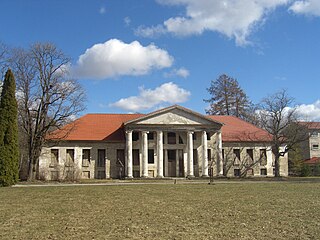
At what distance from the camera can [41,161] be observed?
43562 mm

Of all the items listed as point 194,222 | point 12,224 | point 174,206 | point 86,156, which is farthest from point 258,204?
point 86,156

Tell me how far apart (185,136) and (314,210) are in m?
32.6

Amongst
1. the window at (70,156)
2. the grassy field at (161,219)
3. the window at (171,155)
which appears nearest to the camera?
the grassy field at (161,219)

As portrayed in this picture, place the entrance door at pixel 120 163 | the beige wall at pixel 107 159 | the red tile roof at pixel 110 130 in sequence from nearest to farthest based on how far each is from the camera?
the beige wall at pixel 107 159, the entrance door at pixel 120 163, the red tile roof at pixel 110 130

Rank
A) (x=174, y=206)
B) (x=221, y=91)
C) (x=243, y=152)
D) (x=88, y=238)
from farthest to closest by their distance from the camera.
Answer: (x=221, y=91)
(x=243, y=152)
(x=174, y=206)
(x=88, y=238)

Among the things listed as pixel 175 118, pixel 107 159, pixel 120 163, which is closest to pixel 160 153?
pixel 175 118

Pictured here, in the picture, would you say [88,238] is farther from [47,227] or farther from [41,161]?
[41,161]

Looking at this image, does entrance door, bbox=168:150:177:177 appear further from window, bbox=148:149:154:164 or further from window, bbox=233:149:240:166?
window, bbox=233:149:240:166

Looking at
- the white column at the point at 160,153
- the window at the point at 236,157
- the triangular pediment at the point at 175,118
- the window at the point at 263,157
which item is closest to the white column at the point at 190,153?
the triangular pediment at the point at 175,118

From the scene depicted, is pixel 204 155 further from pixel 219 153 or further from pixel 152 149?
pixel 152 149

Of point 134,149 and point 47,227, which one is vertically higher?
point 134,149

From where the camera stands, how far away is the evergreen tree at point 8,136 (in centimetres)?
2611

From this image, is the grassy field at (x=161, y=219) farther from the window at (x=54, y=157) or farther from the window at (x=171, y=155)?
the window at (x=171, y=155)

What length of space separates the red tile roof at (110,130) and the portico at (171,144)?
2643 millimetres
